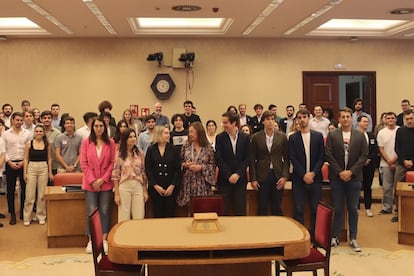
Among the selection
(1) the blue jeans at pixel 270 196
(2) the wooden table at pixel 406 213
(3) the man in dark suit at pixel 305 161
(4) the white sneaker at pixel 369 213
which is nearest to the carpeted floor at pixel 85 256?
(2) the wooden table at pixel 406 213

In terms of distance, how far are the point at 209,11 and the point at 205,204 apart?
513 cm

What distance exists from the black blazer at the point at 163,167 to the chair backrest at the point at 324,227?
76.7 inches

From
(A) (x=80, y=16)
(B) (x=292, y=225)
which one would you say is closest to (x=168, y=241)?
(B) (x=292, y=225)

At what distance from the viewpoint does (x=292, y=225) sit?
11.5 ft

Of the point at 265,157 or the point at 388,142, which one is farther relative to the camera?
the point at 388,142

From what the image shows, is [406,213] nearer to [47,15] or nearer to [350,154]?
[350,154]

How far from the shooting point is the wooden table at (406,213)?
18.2ft

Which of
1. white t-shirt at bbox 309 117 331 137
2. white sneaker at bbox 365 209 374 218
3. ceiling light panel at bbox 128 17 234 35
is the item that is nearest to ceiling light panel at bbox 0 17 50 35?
ceiling light panel at bbox 128 17 234 35

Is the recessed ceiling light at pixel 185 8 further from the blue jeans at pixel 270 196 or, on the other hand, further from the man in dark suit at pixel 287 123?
the blue jeans at pixel 270 196

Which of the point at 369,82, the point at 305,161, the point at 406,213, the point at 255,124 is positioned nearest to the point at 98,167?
the point at 305,161

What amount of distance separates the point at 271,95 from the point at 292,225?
27.1ft

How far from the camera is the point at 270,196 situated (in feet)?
18.3

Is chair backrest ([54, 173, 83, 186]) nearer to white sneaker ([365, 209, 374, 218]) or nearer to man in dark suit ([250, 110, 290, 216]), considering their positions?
man in dark suit ([250, 110, 290, 216])

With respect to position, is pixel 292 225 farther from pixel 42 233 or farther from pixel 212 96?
pixel 212 96
